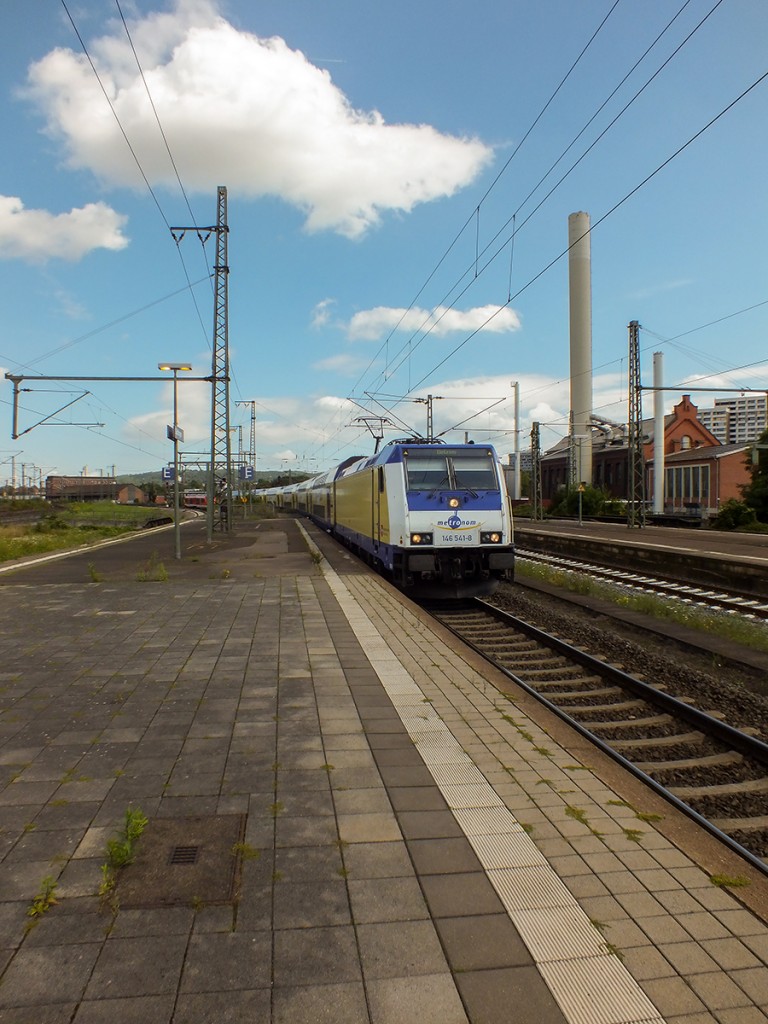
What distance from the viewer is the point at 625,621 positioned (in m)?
11.4

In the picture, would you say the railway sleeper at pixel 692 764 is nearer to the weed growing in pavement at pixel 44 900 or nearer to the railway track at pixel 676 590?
the weed growing in pavement at pixel 44 900

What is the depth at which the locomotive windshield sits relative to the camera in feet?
43.5

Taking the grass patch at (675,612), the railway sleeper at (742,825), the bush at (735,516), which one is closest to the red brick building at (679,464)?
the bush at (735,516)

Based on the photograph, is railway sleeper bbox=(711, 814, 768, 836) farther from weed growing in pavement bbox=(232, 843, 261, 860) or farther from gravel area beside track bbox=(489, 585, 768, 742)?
weed growing in pavement bbox=(232, 843, 261, 860)

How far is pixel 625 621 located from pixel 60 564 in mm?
14823

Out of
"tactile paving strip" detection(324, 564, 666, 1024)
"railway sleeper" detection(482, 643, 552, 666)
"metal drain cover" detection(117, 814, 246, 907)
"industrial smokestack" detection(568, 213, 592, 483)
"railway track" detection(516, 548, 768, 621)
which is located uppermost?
"industrial smokestack" detection(568, 213, 592, 483)

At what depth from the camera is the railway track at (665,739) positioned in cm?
457

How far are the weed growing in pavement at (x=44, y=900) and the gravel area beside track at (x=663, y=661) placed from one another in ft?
18.7

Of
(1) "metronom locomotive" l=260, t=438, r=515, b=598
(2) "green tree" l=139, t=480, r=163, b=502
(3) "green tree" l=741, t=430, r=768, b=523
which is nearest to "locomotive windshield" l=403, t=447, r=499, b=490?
(1) "metronom locomotive" l=260, t=438, r=515, b=598

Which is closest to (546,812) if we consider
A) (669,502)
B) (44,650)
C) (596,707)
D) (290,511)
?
(596,707)

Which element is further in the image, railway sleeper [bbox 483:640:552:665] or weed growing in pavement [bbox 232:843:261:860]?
railway sleeper [bbox 483:640:552:665]

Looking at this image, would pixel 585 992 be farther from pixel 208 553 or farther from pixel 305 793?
pixel 208 553

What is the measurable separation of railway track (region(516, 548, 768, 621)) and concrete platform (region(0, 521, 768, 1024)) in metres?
8.22

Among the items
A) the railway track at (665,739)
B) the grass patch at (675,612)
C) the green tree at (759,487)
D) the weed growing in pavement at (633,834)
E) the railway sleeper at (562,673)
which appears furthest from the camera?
the green tree at (759,487)
